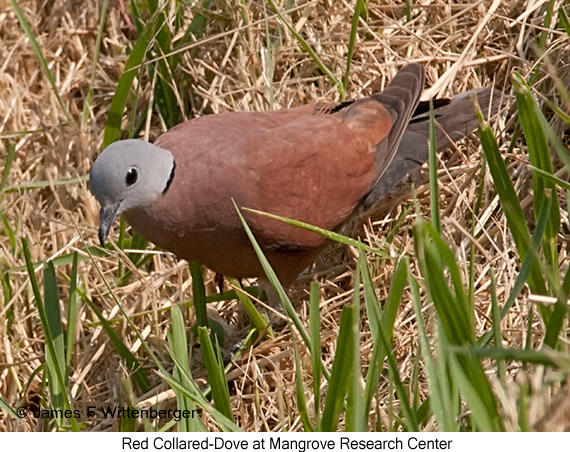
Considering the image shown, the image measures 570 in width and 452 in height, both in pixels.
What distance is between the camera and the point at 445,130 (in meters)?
3.43

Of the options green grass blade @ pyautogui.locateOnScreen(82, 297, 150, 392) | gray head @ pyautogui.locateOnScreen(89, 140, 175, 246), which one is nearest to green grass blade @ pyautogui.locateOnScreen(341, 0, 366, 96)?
gray head @ pyautogui.locateOnScreen(89, 140, 175, 246)

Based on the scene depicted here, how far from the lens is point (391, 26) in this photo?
3.77 metres

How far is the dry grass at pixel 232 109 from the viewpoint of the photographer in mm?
3164

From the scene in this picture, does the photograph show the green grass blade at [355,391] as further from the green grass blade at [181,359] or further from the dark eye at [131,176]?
the dark eye at [131,176]

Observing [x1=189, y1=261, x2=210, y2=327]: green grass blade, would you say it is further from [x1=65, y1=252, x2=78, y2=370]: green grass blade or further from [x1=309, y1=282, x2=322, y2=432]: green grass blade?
[x1=309, y1=282, x2=322, y2=432]: green grass blade

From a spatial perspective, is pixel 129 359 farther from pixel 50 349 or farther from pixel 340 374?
pixel 340 374

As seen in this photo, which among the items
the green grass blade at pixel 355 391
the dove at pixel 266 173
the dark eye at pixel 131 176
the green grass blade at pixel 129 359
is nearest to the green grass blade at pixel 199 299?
the dove at pixel 266 173

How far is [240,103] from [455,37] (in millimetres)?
951

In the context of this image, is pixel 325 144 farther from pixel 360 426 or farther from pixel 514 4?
pixel 360 426

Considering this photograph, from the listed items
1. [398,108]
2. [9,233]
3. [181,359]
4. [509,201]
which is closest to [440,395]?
[509,201]

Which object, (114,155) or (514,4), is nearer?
(114,155)

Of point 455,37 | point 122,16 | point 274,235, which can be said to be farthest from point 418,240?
point 122,16

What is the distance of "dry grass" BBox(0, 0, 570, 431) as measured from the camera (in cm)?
316

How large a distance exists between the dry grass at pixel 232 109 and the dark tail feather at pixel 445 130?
0.08m
